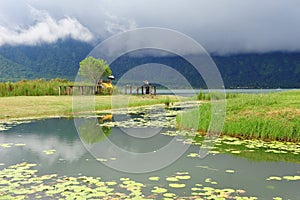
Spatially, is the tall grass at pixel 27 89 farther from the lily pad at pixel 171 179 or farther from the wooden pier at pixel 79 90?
the lily pad at pixel 171 179

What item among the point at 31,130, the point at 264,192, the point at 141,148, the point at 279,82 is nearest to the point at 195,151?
the point at 141,148

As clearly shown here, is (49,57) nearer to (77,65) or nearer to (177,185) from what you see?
(77,65)

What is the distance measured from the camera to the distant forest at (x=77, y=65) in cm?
9938

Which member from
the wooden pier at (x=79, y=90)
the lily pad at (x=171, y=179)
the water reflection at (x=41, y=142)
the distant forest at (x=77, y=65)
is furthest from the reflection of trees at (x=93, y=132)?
the distant forest at (x=77, y=65)

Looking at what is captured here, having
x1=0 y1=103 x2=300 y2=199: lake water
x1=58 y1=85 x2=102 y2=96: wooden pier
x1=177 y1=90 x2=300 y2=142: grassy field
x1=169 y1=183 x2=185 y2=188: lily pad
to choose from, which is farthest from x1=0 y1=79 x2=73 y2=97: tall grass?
x1=169 y1=183 x2=185 y2=188: lily pad

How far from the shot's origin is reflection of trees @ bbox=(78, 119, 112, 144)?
10078mm

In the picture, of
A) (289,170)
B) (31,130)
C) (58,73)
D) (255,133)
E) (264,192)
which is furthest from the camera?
(58,73)

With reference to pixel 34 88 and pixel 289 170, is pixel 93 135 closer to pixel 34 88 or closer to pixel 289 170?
pixel 289 170

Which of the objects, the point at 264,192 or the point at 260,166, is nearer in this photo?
the point at 264,192

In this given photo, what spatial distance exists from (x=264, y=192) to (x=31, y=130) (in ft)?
29.2

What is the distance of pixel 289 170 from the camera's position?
668 centimetres

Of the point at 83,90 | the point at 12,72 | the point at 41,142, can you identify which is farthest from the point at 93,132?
the point at 12,72

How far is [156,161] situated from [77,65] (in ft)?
403

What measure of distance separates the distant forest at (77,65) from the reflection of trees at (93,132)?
73.6 metres
